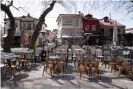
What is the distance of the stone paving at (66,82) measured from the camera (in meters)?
7.83

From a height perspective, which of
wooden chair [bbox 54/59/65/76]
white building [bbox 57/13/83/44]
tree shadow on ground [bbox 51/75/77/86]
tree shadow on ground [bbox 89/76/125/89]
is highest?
white building [bbox 57/13/83/44]

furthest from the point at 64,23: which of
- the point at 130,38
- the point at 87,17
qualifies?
the point at 130,38

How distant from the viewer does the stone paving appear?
7828 mm

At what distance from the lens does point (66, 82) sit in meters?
8.48

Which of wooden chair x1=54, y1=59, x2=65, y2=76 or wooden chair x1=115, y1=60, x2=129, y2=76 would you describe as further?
wooden chair x1=115, y1=60, x2=129, y2=76

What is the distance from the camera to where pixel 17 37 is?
4597cm

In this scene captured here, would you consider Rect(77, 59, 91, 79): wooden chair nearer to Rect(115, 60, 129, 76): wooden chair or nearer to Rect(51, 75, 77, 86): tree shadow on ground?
Rect(51, 75, 77, 86): tree shadow on ground

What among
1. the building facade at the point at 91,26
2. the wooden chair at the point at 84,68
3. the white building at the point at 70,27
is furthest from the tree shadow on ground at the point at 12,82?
the building facade at the point at 91,26

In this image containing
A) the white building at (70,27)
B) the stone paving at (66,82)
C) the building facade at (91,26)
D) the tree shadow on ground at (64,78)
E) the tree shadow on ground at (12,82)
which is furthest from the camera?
the building facade at (91,26)

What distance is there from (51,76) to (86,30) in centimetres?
3846

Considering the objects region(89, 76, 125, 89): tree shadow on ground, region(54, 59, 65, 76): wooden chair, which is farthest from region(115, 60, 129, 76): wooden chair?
region(54, 59, 65, 76): wooden chair

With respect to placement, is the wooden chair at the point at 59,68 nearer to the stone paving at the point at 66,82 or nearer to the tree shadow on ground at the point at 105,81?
the stone paving at the point at 66,82

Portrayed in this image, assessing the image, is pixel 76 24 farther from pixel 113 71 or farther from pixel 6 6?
pixel 113 71

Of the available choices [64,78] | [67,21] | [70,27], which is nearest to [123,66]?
[64,78]
